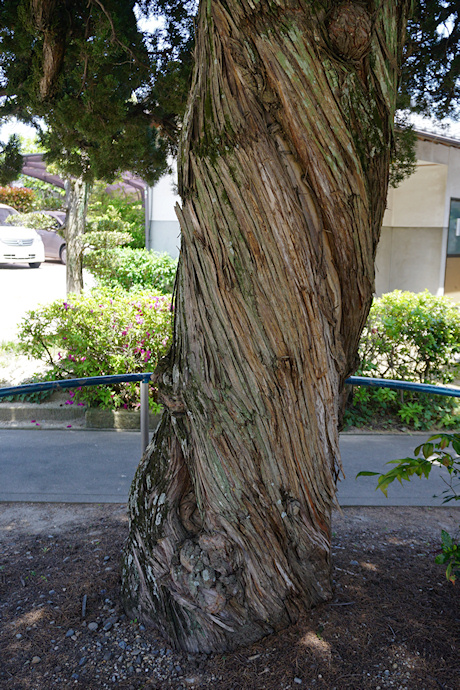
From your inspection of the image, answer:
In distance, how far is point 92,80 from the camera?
4.66 metres

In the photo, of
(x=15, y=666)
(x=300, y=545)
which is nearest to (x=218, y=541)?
(x=300, y=545)

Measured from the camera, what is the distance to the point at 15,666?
2389 mm

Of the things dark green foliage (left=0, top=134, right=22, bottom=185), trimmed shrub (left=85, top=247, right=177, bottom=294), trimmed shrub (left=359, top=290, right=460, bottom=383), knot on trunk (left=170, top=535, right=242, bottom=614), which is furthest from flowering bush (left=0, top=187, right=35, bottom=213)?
knot on trunk (left=170, top=535, right=242, bottom=614)

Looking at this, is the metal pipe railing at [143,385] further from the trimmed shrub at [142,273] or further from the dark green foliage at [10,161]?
the trimmed shrub at [142,273]

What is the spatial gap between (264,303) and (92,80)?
337 cm

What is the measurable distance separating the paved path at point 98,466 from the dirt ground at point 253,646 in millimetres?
911

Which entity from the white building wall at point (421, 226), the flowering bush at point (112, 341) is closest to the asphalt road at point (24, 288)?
the flowering bush at point (112, 341)

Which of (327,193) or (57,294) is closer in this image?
(327,193)

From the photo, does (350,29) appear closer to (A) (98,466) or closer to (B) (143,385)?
(B) (143,385)

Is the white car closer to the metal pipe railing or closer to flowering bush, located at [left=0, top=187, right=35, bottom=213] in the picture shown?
flowering bush, located at [left=0, top=187, right=35, bottom=213]

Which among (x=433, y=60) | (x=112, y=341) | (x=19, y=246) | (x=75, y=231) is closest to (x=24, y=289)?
(x=19, y=246)

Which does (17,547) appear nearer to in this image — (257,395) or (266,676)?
(266,676)

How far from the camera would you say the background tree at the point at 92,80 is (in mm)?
4223

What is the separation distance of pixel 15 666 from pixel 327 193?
228 centimetres
